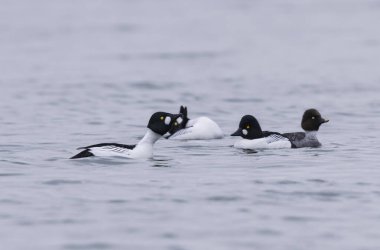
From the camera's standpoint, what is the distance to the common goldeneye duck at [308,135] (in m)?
22.6

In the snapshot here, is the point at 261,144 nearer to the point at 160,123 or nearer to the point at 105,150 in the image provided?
the point at 160,123

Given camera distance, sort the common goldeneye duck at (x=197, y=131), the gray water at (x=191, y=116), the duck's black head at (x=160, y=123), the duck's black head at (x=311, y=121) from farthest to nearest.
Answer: the common goldeneye duck at (x=197, y=131), the duck's black head at (x=311, y=121), the duck's black head at (x=160, y=123), the gray water at (x=191, y=116)

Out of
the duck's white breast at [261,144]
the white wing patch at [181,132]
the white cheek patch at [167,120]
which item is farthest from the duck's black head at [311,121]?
the white cheek patch at [167,120]

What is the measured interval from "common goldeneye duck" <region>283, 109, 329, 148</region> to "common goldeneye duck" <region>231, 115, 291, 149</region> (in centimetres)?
30

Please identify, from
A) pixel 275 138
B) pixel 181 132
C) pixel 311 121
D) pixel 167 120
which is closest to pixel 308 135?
pixel 311 121

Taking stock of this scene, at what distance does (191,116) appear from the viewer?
29953mm

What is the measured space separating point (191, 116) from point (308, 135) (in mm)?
7297

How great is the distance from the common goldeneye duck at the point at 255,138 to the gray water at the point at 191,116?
412 mm

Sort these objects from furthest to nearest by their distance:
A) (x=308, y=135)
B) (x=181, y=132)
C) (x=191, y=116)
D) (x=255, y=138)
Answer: (x=191, y=116), (x=181, y=132), (x=308, y=135), (x=255, y=138)

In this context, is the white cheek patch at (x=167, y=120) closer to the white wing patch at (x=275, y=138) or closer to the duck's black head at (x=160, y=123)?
the duck's black head at (x=160, y=123)

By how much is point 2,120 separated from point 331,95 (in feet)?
31.9

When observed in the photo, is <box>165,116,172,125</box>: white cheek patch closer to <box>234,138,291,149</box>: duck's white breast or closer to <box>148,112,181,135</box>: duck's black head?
<box>148,112,181,135</box>: duck's black head

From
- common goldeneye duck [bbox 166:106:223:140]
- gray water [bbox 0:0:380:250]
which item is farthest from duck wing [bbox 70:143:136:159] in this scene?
common goldeneye duck [bbox 166:106:223:140]

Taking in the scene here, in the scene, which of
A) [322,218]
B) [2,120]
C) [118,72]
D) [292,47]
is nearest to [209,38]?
[292,47]
